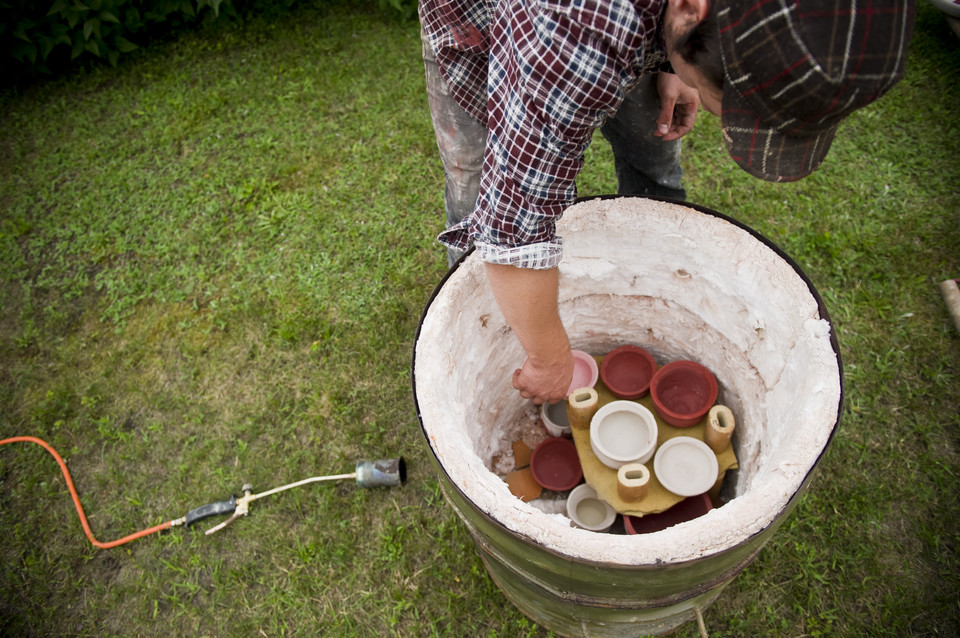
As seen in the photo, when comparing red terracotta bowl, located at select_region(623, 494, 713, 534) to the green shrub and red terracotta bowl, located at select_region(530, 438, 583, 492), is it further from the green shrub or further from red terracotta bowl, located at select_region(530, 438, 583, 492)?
the green shrub

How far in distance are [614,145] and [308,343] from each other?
59.5 inches

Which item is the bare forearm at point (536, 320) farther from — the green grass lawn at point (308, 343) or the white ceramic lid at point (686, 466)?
the green grass lawn at point (308, 343)

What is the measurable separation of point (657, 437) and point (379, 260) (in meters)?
1.56

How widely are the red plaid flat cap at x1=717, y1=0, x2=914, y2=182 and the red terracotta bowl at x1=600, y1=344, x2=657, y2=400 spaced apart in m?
1.10

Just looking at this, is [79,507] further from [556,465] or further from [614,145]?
[614,145]

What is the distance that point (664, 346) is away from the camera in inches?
78.7

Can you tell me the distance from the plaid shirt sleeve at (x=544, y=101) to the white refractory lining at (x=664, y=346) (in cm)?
29

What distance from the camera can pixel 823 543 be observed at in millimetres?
2012

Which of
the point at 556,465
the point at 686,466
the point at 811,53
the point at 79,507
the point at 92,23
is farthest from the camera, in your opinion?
the point at 92,23

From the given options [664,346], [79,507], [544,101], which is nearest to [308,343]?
[79,507]

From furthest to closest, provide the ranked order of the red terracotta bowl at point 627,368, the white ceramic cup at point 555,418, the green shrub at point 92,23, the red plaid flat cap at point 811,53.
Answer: the green shrub at point 92,23, the white ceramic cup at point 555,418, the red terracotta bowl at point 627,368, the red plaid flat cap at point 811,53

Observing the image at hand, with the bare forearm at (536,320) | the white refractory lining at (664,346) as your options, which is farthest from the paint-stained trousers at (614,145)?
the bare forearm at (536,320)

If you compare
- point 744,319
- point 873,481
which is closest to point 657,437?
point 744,319

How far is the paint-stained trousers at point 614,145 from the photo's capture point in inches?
68.0
